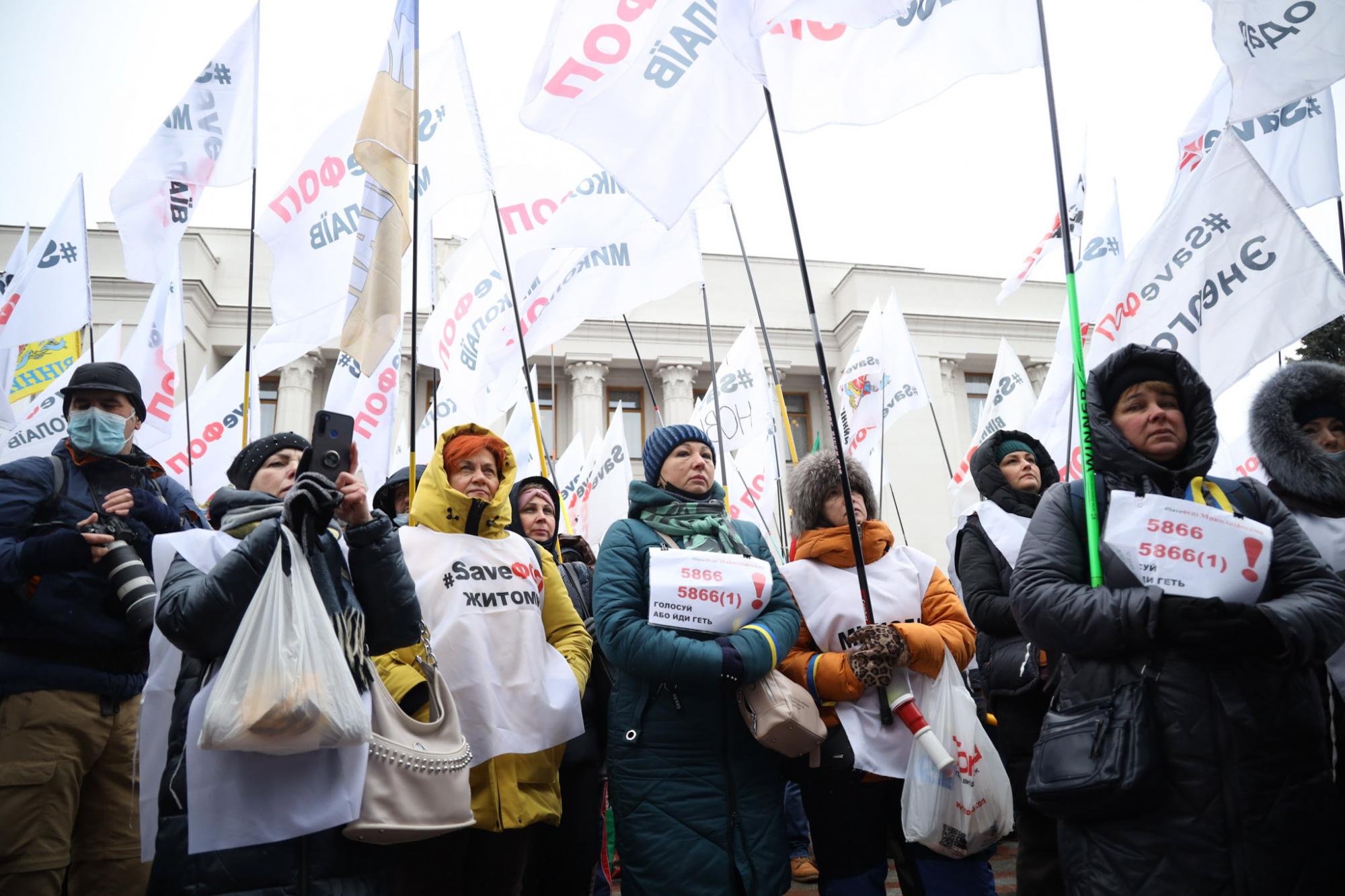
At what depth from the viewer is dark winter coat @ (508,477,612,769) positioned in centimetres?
326

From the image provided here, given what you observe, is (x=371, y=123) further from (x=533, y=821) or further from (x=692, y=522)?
(x=533, y=821)

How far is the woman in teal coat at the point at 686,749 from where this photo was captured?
2625mm

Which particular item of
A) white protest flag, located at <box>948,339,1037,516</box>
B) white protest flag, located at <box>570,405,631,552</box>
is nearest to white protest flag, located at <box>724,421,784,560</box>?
white protest flag, located at <box>570,405,631,552</box>

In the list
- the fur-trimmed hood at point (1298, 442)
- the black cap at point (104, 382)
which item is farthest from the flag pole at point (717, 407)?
the black cap at point (104, 382)

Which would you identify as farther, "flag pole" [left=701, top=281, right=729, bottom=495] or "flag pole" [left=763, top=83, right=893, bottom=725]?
"flag pole" [left=701, top=281, right=729, bottom=495]

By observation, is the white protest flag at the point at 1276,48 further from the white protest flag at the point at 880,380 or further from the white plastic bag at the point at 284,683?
the white protest flag at the point at 880,380

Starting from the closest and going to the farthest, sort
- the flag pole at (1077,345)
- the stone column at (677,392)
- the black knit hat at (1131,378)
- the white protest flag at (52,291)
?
the flag pole at (1077,345) < the black knit hat at (1131,378) < the white protest flag at (52,291) < the stone column at (677,392)

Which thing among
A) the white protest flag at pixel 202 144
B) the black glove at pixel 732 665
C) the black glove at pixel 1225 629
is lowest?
the black glove at pixel 732 665

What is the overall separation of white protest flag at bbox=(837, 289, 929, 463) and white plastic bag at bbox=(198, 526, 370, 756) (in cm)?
768

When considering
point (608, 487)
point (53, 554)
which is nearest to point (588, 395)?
point (608, 487)

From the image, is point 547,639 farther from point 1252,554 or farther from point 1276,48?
point 1276,48

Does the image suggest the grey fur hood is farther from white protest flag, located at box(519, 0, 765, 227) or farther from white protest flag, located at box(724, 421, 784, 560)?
white protest flag, located at box(724, 421, 784, 560)

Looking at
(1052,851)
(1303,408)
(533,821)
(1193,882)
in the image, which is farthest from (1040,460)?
(533,821)

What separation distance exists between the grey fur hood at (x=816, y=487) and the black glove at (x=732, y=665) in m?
0.75
